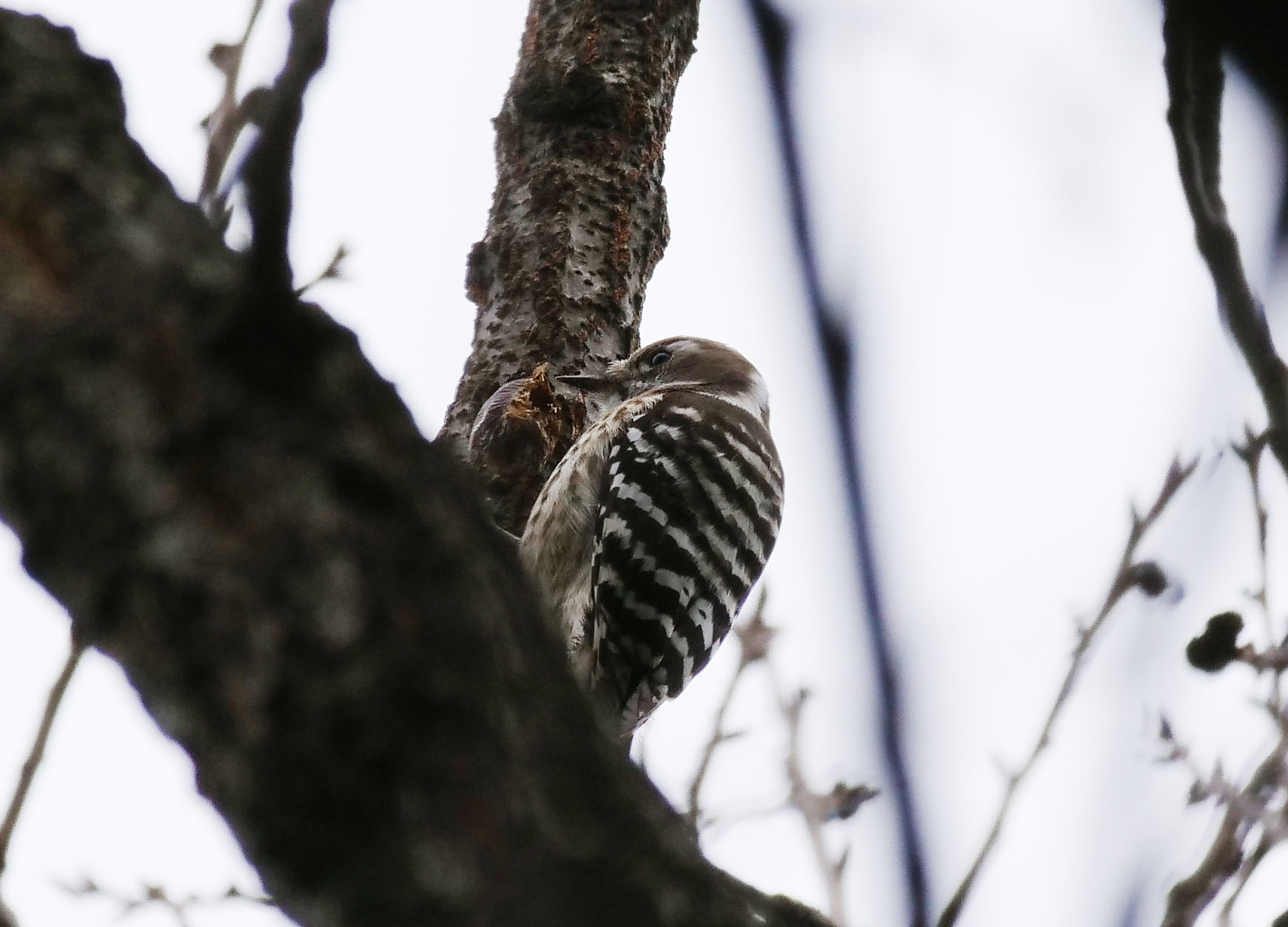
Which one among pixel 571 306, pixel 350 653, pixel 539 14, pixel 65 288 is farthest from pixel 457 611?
pixel 539 14

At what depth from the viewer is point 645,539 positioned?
4.21 m

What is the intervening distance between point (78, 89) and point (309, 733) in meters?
0.78

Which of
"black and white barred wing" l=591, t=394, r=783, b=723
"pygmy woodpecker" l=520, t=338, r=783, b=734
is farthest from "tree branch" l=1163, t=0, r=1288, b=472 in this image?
"black and white barred wing" l=591, t=394, r=783, b=723

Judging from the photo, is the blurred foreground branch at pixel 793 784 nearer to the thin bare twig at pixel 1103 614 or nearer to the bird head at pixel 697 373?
the thin bare twig at pixel 1103 614

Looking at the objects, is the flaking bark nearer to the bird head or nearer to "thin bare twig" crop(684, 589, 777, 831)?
the bird head

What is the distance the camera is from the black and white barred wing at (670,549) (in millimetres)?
4125

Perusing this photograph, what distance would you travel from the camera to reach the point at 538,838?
1.13 metres

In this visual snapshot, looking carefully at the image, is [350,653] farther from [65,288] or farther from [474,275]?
[474,275]

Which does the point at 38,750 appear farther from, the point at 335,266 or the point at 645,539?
the point at 645,539

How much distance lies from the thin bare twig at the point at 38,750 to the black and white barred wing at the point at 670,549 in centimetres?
280

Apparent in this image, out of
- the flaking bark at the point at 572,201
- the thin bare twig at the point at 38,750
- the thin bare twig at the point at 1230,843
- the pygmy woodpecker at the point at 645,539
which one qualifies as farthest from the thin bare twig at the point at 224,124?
the pygmy woodpecker at the point at 645,539

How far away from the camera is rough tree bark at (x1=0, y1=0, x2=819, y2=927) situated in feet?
3.81

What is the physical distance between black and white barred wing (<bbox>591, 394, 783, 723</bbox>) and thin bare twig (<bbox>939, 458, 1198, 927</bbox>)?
259 centimetres

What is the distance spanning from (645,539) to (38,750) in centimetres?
293
